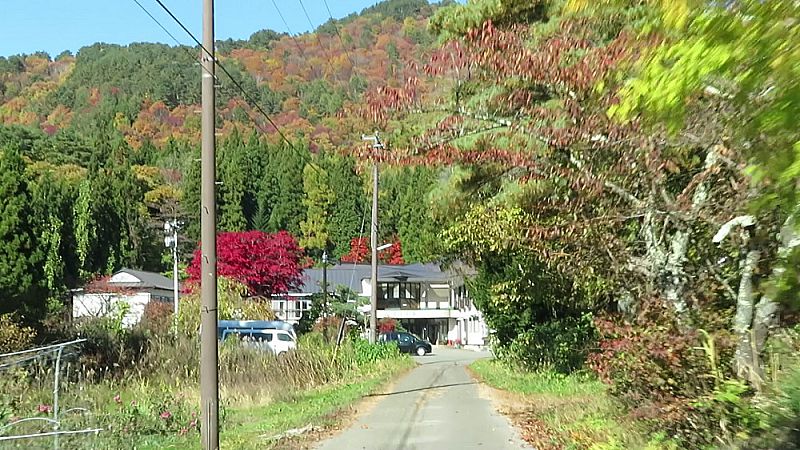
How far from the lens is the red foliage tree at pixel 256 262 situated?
1635 inches

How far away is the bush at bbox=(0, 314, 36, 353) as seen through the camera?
75.7 feet

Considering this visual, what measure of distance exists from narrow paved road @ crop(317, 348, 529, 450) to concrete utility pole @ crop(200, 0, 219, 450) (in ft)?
6.16

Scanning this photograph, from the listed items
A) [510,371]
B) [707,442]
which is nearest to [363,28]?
[510,371]

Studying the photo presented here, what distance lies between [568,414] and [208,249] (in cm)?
665

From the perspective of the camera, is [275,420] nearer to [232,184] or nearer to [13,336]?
[13,336]

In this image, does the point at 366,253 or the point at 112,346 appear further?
the point at 366,253

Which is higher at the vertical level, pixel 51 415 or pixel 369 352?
pixel 51 415

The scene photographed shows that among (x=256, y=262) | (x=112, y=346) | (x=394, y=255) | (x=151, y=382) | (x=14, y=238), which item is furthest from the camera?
(x=394, y=255)

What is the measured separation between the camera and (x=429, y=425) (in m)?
15.8

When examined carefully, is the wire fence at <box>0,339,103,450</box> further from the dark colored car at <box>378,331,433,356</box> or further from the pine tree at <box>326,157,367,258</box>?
the pine tree at <box>326,157,367,258</box>

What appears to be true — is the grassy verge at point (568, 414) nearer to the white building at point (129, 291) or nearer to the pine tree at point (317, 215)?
the white building at point (129, 291)

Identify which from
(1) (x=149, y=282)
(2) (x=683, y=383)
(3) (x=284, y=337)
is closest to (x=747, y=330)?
(2) (x=683, y=383)

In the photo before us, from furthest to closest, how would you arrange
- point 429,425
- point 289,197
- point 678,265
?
point 289,197, point 429,425, point 678,265

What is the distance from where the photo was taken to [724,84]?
15.4 feet
